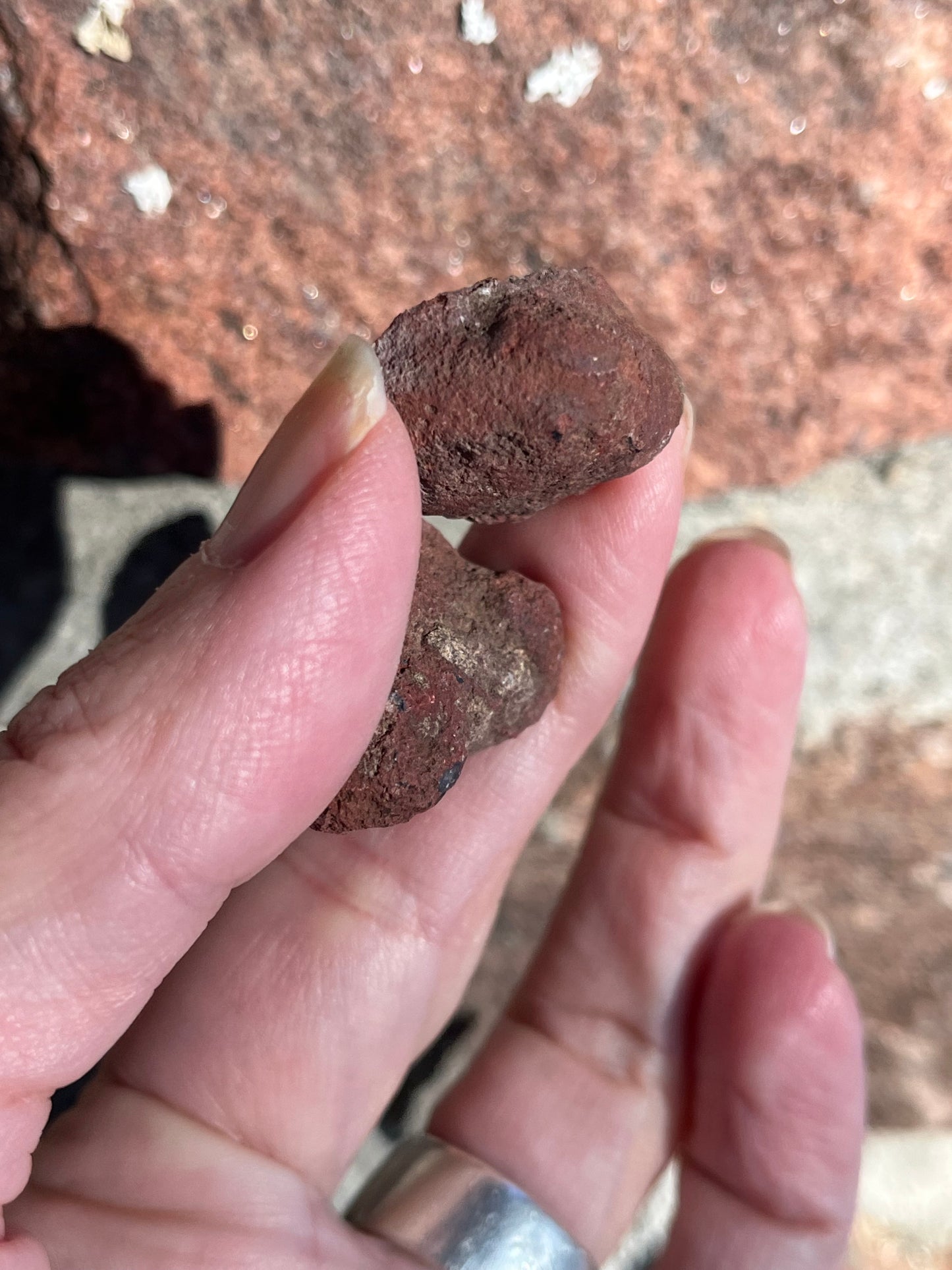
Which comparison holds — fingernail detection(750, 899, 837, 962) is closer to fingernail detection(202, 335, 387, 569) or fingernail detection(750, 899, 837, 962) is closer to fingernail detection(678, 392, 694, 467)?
Result: fingernail detection(678, 392, 694, 467)

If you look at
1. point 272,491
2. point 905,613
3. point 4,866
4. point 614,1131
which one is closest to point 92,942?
point 4,866

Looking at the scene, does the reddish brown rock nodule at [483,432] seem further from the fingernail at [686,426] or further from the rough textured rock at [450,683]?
the fingernail at [686,426]

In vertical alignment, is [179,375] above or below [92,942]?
above

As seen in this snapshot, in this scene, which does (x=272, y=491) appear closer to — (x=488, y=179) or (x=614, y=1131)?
(x=488, y=179)

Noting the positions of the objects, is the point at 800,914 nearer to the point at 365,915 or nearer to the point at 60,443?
the point at 365,915

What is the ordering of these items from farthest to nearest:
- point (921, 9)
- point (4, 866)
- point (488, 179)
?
point (488, 179), point (921, 9), point (4, 866)

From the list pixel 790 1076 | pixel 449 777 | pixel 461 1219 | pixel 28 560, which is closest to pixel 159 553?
pixel 28 560

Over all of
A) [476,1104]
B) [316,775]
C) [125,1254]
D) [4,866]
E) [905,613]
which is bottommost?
[476,1104]

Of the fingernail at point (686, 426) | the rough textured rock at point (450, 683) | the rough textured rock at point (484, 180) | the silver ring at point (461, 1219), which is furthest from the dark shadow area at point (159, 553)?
the silver ring at point (461, 1219)
